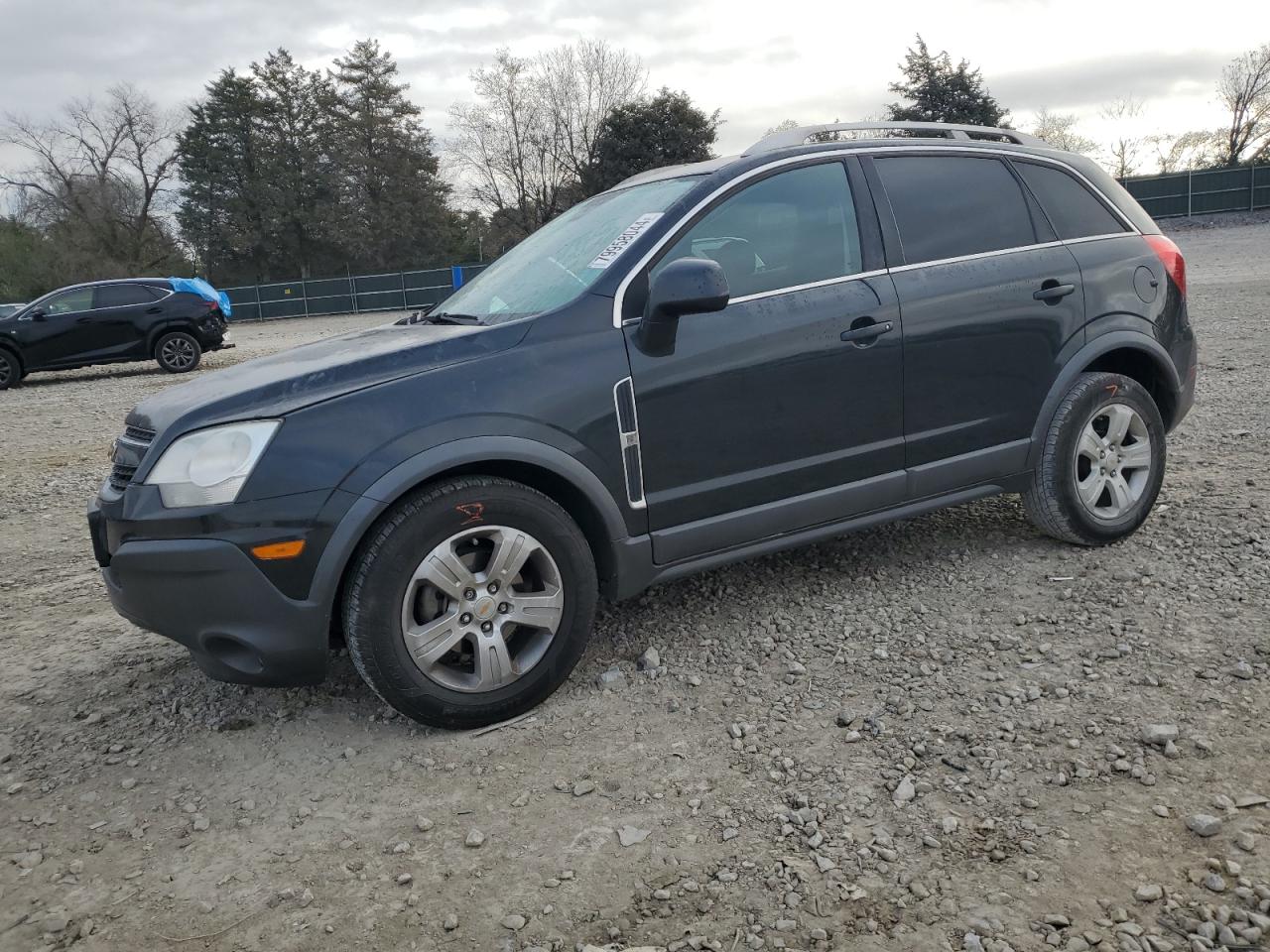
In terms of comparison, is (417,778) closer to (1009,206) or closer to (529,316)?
(529,316)

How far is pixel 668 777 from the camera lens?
9.27 ft

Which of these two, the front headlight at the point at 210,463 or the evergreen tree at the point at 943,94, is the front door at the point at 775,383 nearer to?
the front headlight at the point at 210,463

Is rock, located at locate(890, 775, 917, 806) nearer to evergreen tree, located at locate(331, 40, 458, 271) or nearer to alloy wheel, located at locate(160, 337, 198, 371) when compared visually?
alloy wheel, located at locate(160, 337, 198, 371)

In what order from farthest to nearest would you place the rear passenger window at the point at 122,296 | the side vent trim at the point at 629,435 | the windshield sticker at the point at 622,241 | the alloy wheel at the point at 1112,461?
1. the rear passenger window at the point at 122,296
2. the alloy wheel at the point at 1112,461
3. the windshield sticker at the point at 622,241
4. the side vent trim at the point at 629,435

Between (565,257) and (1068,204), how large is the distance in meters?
2.29

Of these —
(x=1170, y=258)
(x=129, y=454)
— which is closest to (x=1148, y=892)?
(x=129, y=454)

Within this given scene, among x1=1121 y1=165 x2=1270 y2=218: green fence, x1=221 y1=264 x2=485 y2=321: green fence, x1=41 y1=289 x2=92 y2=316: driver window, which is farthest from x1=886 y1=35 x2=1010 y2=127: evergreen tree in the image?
x1=41 y1=289 x2=92 y2=316: driver window

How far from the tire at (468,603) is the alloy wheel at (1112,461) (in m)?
2.37

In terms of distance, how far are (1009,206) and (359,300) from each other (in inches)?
1410

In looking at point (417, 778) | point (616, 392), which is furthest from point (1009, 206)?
point (417, 778)

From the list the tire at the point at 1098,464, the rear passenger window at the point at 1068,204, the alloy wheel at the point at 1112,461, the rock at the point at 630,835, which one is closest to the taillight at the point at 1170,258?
the rear passenger window at the point at 1068,204

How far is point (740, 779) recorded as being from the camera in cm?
278

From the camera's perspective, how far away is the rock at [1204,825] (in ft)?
7.80

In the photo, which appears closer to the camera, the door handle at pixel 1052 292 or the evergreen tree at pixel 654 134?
the door handle at pixel 1052 292
